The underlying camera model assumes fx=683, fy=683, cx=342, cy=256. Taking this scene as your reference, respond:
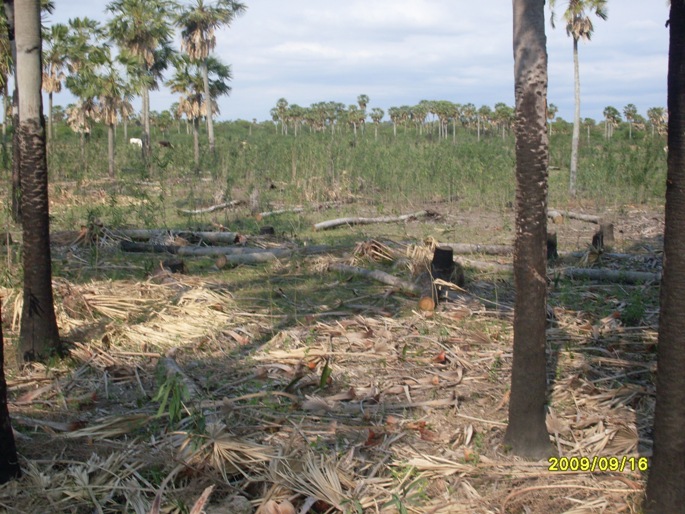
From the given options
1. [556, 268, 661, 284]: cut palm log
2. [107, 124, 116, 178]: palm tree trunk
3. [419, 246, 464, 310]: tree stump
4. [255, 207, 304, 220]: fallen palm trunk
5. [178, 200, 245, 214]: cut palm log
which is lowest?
[556, 268, 661, 284]: cut palm log

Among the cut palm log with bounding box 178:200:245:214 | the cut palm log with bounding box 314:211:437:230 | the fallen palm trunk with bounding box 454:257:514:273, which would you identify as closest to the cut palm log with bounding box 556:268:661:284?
the fallen palm trunk with bounding box 454:257:514:273

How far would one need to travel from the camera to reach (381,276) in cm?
853

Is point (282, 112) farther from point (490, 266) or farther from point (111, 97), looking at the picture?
point (490, 266)

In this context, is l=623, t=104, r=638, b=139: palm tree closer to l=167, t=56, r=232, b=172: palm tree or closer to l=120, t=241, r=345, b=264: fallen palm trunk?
l=167, t=56, r=232, b=172: palm tree

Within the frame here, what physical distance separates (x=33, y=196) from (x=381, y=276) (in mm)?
4345

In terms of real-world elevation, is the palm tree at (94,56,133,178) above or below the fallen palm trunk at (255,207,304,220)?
above

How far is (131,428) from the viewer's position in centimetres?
422

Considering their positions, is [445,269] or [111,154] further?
[111,154]

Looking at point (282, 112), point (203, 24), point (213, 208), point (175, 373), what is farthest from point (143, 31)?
point (282, 112)

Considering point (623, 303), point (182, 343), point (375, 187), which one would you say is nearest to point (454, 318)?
point (623, 303)

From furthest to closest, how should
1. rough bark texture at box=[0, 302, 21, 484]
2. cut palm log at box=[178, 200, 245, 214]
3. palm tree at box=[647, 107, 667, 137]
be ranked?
palm tree at box=[647, 107, 667, 137], cut palm log at box=[178, 200, 245, 214], rough bark texture at box=[0, 302, 21, 484]

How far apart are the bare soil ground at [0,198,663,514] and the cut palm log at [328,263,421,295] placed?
19cm

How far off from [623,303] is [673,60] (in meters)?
4.85
